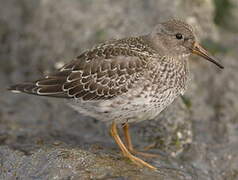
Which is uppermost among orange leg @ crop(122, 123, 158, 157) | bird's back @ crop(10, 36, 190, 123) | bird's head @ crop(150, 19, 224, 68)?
bird's head @ crop(150, 19, 224, 68)

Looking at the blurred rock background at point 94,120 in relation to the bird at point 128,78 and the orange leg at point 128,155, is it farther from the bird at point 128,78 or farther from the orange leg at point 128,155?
the bird at point 128,78

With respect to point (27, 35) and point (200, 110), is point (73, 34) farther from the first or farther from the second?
point (200, 110)

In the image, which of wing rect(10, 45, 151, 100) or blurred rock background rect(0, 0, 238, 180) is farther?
wing rect(10, 45, 151, 100)

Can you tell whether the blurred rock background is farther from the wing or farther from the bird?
the wing

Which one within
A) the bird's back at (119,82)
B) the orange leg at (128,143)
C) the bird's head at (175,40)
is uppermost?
the bird's head at (175,40)

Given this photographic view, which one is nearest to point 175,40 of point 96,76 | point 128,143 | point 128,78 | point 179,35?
point 179,35

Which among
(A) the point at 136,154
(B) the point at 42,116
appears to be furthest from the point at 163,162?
(B) the point at 42,116

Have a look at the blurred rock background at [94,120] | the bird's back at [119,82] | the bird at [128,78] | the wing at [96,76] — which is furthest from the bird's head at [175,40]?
the blurred rock background at [94,120]

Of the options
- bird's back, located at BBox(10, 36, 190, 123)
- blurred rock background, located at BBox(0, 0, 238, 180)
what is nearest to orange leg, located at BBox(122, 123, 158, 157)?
blurred rock background, located at BBox(0, 0, 238, 180)
